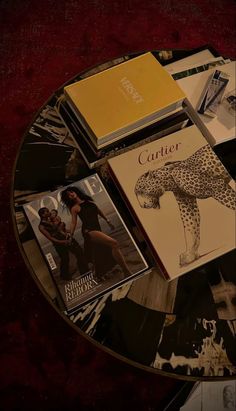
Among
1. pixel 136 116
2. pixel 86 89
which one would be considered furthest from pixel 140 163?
pixel 86 89

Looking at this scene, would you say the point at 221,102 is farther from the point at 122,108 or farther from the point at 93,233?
the point at 93,233

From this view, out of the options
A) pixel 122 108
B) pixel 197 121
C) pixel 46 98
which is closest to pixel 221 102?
pixel 197 121

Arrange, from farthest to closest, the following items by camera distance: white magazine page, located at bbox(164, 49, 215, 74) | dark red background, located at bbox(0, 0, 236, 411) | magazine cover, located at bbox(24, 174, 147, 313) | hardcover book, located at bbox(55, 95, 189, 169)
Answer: dark red background, located at bbox(0, 0, 236, 411)
white magazine page, located at bbox(164, 49, 215, 74)
hardcover book, located at bbox(55, 95, 189, 169)
magazine cover, located at bbox(24, 174, 147, 313)

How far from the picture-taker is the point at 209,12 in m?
1.91

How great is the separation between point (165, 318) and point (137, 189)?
1.07 ft

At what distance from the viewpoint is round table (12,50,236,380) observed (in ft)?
2.72

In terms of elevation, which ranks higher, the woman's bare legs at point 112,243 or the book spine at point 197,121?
the book spine at point 197,121

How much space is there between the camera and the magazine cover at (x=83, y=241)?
83 centimetres

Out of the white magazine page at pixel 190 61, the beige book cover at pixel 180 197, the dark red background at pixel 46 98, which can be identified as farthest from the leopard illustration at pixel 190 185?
the dark red background at pixel 46 98

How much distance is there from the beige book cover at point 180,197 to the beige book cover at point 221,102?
0.07 m

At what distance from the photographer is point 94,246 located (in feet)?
2.83

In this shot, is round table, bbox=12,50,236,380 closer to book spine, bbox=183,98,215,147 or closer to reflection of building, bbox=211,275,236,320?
reflection of building, bbox=211,275,236,320

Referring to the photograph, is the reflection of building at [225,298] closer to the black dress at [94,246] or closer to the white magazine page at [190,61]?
the black dress at [94,246]

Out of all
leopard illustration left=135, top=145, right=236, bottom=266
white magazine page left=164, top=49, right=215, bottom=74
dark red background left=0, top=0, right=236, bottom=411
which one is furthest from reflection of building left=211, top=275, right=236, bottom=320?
white magazine page left=164, top=49, right=215, bottom=74
